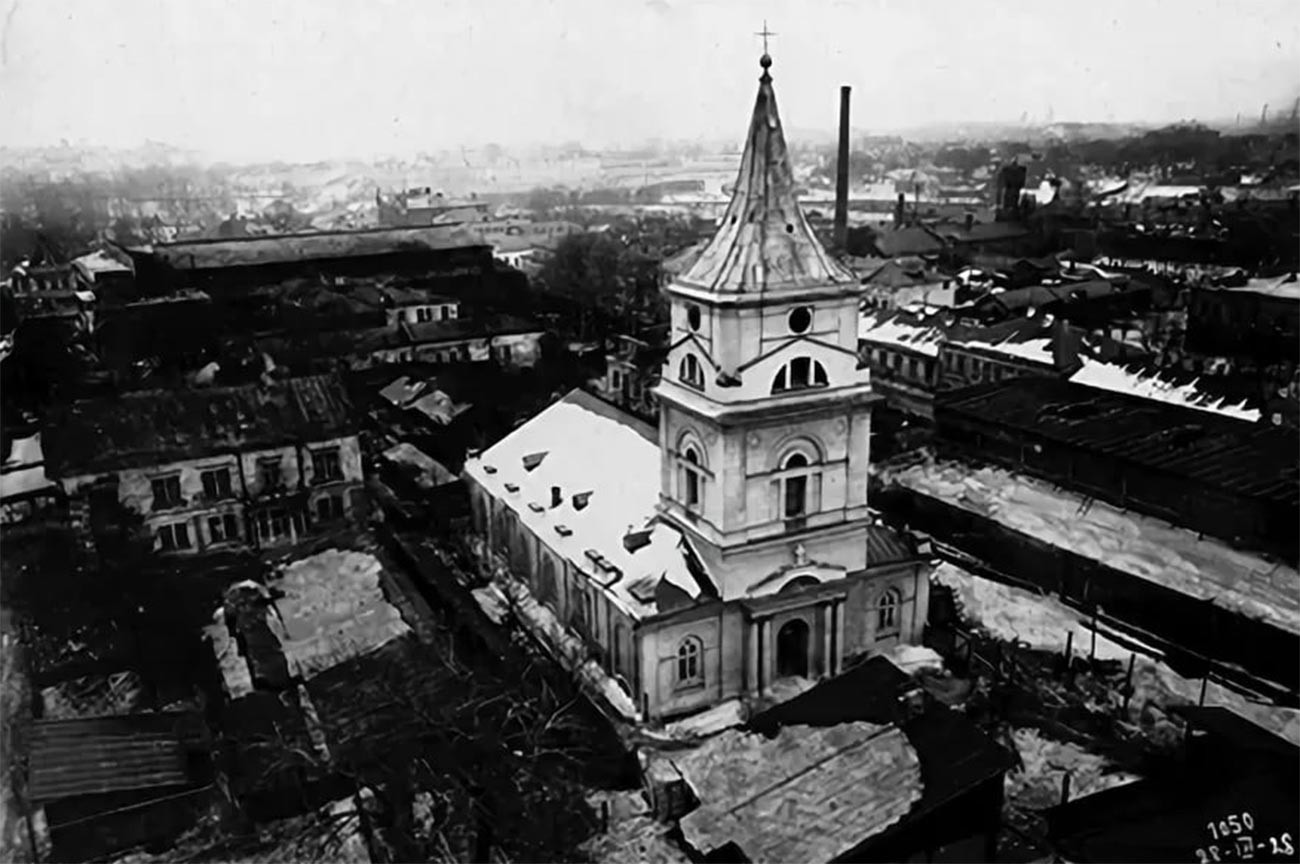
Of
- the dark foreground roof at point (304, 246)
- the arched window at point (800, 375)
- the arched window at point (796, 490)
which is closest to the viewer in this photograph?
the arched window at point (800, 375)

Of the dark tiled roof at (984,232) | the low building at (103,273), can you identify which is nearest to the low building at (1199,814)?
the dark tiled roof at (984,232)

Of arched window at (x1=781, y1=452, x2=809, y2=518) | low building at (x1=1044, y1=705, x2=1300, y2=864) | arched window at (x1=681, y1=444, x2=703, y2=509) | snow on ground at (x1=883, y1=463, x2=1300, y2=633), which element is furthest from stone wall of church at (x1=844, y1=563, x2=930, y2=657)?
low building at (x1=1044, y1=705, x2=1300, y2=864)

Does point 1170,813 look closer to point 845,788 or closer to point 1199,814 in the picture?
point 1199,814

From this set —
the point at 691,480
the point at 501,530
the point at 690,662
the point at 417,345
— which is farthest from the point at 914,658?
the point at 417,345

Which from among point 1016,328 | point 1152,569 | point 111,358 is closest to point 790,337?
point 1152,569

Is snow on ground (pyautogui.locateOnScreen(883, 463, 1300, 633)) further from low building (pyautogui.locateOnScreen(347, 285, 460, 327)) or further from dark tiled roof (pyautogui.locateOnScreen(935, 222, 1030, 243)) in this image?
low building (pyautogui.locateOnScreen(347, 285, 460, 327))

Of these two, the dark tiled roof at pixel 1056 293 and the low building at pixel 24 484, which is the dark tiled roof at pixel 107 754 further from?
the dark tiled roof at pixel 1056 293

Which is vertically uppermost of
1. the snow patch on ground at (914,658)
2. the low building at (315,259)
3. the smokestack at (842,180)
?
the smokestack at (842,180)
